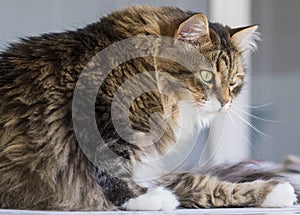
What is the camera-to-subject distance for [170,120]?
1538 mm

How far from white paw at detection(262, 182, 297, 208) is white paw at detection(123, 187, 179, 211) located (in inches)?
8.8

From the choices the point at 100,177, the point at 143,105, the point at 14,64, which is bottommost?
the point at 100,177

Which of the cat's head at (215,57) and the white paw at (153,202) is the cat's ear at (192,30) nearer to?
the cat's head at (215,57)

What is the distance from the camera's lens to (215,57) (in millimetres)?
1533

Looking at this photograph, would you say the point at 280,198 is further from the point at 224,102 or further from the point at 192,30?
the point at 192,30

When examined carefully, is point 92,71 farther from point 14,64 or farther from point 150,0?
point 150,0

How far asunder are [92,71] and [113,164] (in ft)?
0.73

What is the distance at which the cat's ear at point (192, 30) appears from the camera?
146 centimetres

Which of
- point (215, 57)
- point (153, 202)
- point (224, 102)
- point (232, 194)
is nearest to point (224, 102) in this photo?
point (224, 102)

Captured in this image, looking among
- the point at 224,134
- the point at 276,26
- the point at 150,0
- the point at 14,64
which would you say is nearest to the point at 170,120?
the point at 14,64

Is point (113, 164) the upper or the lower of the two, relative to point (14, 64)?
lower

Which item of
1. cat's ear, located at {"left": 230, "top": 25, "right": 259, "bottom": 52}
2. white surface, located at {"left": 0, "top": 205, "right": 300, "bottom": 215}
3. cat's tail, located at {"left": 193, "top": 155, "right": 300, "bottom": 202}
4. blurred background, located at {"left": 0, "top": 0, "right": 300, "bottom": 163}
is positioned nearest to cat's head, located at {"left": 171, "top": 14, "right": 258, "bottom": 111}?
cat's ear, located at {"left": 230, "top": 25, "right": 259, "bottom": 52}

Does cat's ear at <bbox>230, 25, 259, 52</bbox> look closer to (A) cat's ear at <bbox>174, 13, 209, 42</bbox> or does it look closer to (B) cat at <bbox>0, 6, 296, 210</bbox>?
(B) cat at <bbox>0, 6, 296, 210</bbox>

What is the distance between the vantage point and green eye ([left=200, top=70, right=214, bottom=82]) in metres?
1.51
